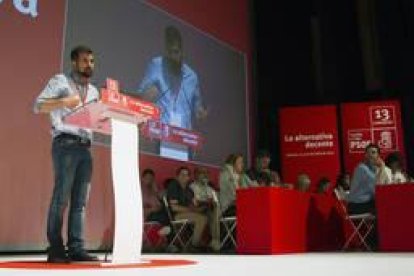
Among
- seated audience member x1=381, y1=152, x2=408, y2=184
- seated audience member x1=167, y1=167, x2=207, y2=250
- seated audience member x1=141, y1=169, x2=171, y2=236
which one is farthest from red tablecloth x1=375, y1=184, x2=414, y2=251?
seated audience member x1=141, y1=169, x2=171, y2=236

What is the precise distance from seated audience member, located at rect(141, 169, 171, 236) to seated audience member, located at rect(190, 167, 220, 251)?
407 millimetres

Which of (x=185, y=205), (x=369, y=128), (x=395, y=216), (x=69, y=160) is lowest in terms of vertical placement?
(x=395, y=216)

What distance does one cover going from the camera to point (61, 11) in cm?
601

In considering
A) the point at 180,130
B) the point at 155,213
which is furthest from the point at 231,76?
the point at 155,213

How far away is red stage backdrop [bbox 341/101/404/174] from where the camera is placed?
8.39 meters

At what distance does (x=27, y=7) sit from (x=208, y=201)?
2.73 meters

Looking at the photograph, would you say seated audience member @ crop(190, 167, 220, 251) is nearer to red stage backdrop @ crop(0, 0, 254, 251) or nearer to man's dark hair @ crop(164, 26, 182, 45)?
red stage backdrop @ crop(0, 0, 254, 251)

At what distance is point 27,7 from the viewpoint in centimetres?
570

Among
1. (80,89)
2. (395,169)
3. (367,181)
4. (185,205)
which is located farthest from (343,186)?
(80,89)

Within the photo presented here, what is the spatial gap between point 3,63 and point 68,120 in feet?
9.38

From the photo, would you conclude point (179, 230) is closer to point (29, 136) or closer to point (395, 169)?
point (29, 136)

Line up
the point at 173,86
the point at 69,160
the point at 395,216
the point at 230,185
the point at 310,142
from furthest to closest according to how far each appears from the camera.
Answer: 1. the point at 310,142
2. the point at 173,86
3. the point at 230,185
4. the point at 395,216
5. the point at 69,160

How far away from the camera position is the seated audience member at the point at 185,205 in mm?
6016

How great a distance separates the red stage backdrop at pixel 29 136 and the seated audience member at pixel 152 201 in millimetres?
449
